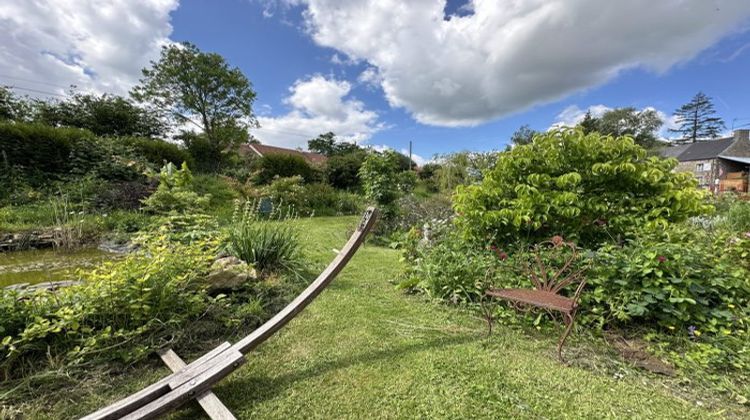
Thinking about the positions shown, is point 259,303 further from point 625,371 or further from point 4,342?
point 625,371

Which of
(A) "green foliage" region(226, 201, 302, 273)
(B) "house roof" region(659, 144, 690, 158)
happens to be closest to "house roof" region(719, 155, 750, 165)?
(B) "house roof" region(659, 144, 690, 158)

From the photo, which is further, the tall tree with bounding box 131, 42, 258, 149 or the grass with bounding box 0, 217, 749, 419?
the tall tree with bounding box 131, 42, 258, 149

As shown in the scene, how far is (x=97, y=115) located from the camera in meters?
15.0

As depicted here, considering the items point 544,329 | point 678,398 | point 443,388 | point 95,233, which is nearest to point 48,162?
point 95,233

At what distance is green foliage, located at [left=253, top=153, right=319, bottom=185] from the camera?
1277 centimetres

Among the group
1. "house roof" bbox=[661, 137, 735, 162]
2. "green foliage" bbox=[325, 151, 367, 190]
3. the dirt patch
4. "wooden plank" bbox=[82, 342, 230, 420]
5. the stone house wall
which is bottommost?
the dirt patch

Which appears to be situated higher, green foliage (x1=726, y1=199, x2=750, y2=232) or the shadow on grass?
green foliage (x1=726, y1=199, x2=750, y2=232)

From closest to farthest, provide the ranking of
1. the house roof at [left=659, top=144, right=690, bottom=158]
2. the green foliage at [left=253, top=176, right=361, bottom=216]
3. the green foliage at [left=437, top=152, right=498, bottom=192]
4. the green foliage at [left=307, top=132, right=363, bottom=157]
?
1. the green foliage at [left=253, top=176, right=361, bottom=216]
2. the green foliage at [left=437, top=152, right=498, bottom=192]
3. the house roof at [left=659, top=144, right=690, bottom=158]
4. the green foliage at [left=307, top=132, right=363, bottom=157]

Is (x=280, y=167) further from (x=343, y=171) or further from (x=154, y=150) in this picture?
(x=154, y=150)

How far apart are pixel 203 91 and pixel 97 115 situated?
5.28 m

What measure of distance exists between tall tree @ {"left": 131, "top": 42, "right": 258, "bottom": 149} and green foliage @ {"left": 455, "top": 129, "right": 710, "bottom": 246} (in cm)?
1717

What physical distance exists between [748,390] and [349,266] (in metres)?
3.41

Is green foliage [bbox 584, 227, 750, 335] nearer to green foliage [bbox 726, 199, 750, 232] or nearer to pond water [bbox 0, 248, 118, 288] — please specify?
green foliage [bbox 726, 199, 750, 232]

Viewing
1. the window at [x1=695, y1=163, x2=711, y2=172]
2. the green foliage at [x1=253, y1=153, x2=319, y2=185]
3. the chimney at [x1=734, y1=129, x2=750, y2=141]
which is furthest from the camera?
the window at [x1=695, y1=163, x2=711, y2=172]
